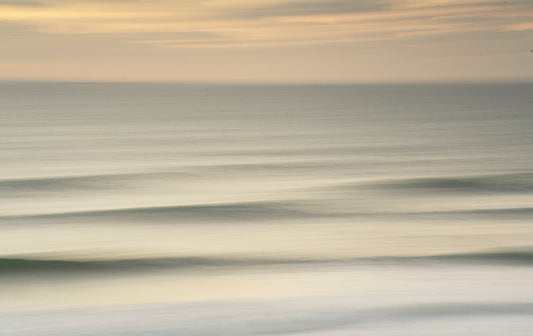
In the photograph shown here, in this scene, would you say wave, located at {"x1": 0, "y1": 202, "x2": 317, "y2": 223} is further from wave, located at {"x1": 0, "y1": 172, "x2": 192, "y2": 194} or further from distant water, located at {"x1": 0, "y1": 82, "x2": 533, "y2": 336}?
wave, located at {"x1": 0, "y1": 172, "x2": 192, "y2": 194}

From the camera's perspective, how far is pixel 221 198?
1491cm

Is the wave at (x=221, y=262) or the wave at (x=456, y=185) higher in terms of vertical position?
the wave at (x=456, y=185)

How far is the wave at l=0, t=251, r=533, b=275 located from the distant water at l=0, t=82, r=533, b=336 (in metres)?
0.02

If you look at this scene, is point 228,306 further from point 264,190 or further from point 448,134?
point 448,134

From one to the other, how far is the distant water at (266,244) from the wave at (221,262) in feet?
0.08

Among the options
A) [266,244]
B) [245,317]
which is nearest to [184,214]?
[266,244]

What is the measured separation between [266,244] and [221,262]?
135 cm

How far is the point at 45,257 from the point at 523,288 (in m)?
5.17

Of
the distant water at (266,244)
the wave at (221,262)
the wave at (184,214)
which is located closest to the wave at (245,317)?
the distant water at (266,244)

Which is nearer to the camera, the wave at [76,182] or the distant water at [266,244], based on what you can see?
the distant water at [266,244]

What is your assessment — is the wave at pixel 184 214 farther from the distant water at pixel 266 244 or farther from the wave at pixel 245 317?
the wave at pixel 245 317

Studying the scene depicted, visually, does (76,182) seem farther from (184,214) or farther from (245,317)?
(245,317)

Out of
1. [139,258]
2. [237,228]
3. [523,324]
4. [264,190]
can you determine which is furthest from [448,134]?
[523,324]

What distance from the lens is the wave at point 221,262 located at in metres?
9.16
